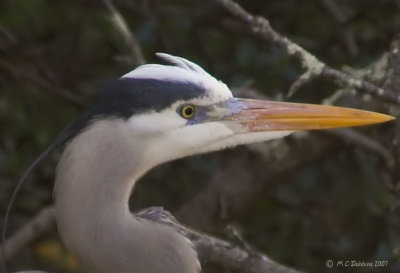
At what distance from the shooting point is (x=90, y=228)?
2.56 meters

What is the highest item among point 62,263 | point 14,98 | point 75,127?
point 75,127

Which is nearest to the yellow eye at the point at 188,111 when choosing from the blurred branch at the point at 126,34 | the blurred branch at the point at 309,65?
the blurred branch at the point at 309,65

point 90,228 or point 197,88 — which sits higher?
point 197,88

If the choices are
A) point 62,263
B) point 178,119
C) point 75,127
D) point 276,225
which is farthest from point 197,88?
point 276,225

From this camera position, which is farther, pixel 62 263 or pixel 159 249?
pixel 62 263

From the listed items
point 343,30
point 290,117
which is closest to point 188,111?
point 290,117

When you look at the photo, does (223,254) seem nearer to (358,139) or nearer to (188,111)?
(188,111)

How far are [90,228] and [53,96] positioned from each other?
147 centimetres

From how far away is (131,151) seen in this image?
261 centimetres

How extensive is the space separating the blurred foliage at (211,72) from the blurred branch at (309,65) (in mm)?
786

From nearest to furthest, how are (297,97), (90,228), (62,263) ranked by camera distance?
(90,228)
(62,263)
(297,97)

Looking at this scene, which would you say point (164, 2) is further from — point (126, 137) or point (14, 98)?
point (126, 137)

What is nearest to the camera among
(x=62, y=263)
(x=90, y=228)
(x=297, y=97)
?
(x=90, y=228)

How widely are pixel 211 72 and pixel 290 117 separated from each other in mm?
1213
